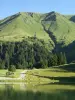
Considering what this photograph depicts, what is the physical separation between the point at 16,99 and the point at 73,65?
11490 centimetres

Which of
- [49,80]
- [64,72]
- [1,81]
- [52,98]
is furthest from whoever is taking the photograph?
[64,72]

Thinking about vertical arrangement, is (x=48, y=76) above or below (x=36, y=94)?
above

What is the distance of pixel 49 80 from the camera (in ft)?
449

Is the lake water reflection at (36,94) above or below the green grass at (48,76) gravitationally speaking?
below

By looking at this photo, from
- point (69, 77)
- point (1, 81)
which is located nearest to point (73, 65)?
point (69, 77)

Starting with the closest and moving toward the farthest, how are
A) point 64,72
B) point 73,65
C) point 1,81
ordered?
point 1,81 → point 64,72 → point 73,65

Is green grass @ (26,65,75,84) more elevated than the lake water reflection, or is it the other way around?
green grass @ (26,65,75,84)

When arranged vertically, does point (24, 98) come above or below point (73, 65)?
below

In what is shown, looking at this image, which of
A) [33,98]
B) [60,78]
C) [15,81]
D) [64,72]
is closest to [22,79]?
[15,81]

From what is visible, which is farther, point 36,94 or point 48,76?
point 48,76

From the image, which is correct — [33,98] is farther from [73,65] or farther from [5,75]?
[73,65]

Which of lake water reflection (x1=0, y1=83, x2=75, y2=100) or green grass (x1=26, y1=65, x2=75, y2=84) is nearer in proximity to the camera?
lake water reflection (x1=0, y1=83, x2=75, y2=100)

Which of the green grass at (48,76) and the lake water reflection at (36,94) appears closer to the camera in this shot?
the lake water reflection at (36,94)

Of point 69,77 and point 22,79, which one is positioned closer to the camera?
point 22,79
